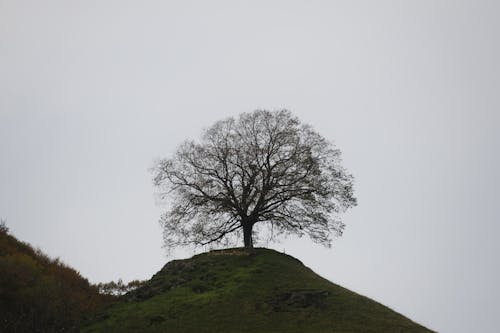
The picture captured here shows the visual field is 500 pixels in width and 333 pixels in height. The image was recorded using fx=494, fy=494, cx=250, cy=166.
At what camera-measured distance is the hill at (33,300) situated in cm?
2695

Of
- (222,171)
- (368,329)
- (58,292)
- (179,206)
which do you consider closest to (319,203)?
(222,171)

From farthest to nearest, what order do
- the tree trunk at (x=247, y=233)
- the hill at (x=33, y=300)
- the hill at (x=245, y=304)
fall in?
the tree trunk at (x=247, y=233) < the hill at (x=245, y=304) < the hill at (x=33, y=300)

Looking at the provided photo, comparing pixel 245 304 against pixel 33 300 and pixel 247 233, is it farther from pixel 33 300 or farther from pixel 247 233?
pixel 247 233

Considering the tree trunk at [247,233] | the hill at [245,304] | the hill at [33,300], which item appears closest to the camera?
the hill at [33,300]

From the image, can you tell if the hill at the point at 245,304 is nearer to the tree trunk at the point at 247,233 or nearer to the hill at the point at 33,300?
the hill at the point at 33,300

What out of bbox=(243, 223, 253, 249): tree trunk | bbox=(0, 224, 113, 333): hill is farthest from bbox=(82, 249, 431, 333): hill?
bbox=(243, 223, 253, 249): tree trunk

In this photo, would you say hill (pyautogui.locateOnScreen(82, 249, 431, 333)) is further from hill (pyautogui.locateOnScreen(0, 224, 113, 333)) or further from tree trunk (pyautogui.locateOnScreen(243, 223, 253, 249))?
tree trunk (pyautogui.locateOnScreen(243, 223, 253, 249))

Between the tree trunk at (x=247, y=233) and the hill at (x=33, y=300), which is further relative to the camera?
the tree trunk at (x=247, y=233)

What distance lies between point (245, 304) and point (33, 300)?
12804mm

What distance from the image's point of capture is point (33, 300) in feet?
95.3

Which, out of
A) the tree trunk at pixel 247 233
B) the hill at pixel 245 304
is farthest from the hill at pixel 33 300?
the tree trunk at pixel 247 233

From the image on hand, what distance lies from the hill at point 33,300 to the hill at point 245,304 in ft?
5.50

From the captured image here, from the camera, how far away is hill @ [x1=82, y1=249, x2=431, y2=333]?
29078 mm

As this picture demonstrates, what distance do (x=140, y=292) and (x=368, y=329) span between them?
17596mm
